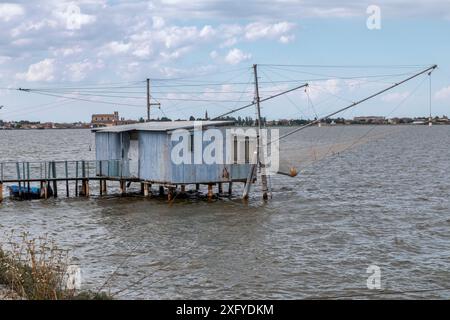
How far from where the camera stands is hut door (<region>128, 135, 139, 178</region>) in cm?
3756

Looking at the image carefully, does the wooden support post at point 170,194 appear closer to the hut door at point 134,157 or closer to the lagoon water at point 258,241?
the lagoon water at point 258,241

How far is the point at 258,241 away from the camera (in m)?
26.2

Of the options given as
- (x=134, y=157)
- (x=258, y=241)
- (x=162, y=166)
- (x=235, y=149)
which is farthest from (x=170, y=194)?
(x=258, y=241)

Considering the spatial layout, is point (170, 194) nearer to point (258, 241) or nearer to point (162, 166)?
point (162, 166)

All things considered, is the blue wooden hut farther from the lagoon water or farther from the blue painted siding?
the lagoon water

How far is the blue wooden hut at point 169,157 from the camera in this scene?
114ft

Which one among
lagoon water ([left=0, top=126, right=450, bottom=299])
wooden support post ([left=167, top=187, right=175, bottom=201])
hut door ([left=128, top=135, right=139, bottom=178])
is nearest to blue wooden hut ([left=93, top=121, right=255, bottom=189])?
hut door ([left=128, top=135, right=139, bottom=178])

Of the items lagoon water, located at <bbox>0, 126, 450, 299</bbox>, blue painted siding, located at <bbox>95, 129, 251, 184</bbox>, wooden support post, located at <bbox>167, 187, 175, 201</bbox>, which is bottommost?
lagoon water, located at <bbox>0, 126, 450, 299</bbox>

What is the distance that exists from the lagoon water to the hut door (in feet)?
5.44

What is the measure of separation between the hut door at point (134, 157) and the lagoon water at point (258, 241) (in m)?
1.66

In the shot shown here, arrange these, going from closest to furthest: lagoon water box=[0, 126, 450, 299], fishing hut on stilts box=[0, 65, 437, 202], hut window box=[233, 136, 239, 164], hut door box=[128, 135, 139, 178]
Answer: lagoon water box=[0, 126, 450, 299] → fishing hut on stilts box=[0, 65, 437, 202] → hut window box=[233, 136, 239, 164] → hut door box=[128, 135, 139, 178]
